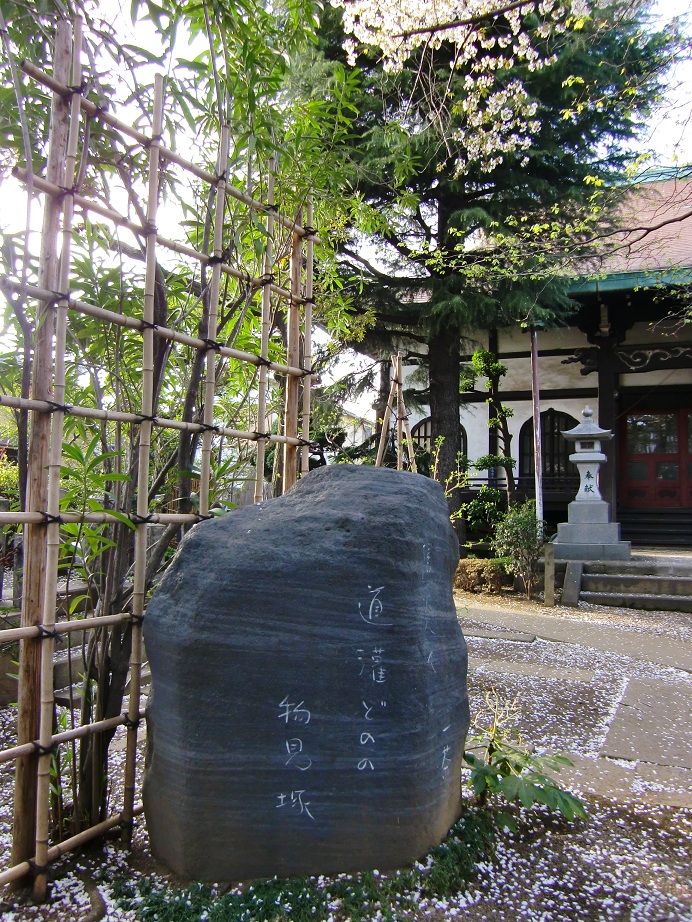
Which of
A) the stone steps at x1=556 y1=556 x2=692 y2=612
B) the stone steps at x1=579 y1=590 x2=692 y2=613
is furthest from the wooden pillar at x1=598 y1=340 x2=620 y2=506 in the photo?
the stone steps at x1=579 y1=590 x2=692 y2=613

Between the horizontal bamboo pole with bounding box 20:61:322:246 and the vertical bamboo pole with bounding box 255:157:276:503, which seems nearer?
the horizontal bamboo pole with bounding box 20:61:322:246

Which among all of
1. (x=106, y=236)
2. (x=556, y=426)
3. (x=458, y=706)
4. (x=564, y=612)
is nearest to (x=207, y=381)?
(x=106, y=236)

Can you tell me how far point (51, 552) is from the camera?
199cm

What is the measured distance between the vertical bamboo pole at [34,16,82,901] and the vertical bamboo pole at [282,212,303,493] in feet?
4.44

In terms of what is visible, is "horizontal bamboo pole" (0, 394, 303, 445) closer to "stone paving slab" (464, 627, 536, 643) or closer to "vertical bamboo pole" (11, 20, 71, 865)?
"vertical bamboo pole" (11, 20, 71, 865)

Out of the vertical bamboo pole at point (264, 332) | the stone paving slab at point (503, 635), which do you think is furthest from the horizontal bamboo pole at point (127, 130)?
the stone paving slab at point (503, 635)

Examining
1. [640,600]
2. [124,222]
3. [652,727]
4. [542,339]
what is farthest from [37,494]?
[542,339]

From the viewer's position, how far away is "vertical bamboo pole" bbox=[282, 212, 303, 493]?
329cm

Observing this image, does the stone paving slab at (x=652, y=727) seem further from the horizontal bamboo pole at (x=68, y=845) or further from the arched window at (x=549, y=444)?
the arched window at (x=549, y=444)

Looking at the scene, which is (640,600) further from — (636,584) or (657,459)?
(657,459)

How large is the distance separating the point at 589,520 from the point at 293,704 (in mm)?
8717

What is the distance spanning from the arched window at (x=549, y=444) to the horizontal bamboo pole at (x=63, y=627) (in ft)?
35.7

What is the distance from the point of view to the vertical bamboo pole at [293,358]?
3285mm

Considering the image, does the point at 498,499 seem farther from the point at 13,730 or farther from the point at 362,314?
the point at 13,730
